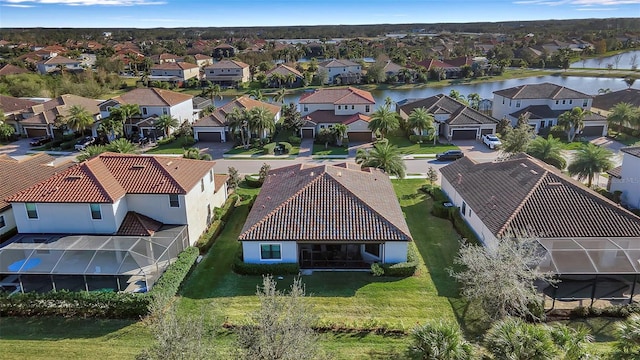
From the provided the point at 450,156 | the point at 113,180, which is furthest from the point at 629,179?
the point at 113,180

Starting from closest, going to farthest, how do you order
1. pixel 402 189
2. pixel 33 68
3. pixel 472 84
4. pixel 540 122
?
pixel 402 189, pixel 540 122, pixel 472 84, pixel 33 68

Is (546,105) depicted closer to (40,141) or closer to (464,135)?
(464,135)

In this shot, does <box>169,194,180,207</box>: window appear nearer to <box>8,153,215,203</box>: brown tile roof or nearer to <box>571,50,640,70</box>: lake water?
<box>8,153,215,203</box>: brown tile roof

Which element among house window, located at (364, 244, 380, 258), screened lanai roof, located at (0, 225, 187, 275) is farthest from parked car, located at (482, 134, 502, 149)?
screened lanai roof, located at (0, 225, 187, 275)

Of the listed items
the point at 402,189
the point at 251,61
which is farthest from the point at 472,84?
the point at 402,189

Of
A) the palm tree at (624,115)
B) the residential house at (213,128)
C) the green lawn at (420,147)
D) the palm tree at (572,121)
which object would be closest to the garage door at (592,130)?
the palm tree at (624,115)

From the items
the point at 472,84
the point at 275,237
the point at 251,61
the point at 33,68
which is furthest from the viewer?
the point at 251,61

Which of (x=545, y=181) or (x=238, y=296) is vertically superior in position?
(x=545, y=181)

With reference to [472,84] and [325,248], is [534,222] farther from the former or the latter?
[472,84]
